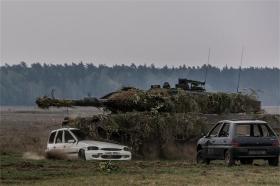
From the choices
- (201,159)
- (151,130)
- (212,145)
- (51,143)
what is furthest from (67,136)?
(212,145)

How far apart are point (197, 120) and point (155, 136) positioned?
180 centimetres

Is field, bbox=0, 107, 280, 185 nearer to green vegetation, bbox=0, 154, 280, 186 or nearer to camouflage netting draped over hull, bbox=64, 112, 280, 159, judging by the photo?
green vegetation, bbox=0, 154, 280, 186

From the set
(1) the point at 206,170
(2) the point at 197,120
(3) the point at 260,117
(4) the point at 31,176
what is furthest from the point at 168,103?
(4) the point at 31,176

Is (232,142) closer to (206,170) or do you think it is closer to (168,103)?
(206,170)

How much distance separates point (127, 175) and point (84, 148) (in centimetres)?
733

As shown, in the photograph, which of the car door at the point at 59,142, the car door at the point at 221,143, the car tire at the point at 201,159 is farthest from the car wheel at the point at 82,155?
the car door at the point at 221,143

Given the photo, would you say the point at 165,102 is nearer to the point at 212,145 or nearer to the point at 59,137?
the point at 59,137

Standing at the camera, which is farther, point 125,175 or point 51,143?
point 51,143

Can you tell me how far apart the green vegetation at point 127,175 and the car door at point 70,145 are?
3.34m

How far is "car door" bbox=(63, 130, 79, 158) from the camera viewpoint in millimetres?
25984

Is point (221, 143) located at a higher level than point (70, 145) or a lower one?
higher

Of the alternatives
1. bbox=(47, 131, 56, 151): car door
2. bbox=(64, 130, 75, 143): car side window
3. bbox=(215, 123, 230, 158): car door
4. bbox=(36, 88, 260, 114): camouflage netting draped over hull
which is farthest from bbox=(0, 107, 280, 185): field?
bbox=(36, 88, 260, 114): camouflage netting draped over hull

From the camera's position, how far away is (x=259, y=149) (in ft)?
72.6

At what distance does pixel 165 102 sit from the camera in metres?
30.0
